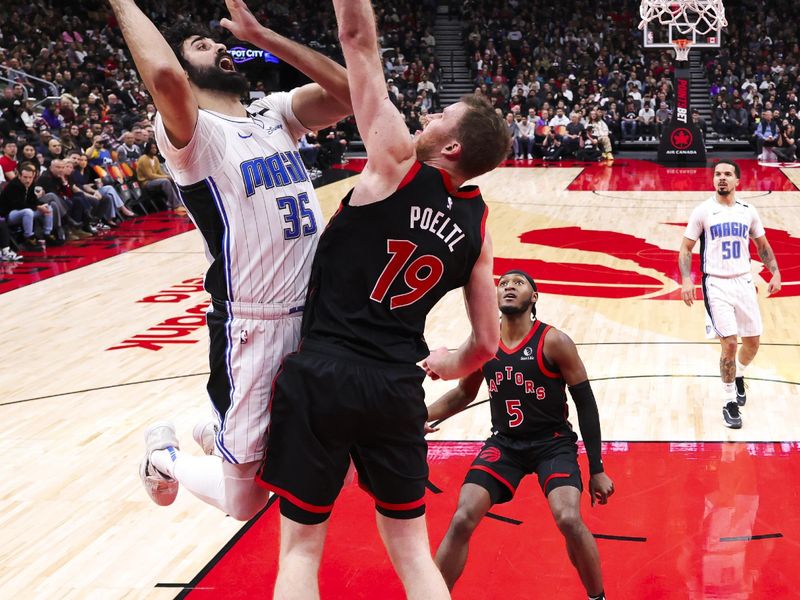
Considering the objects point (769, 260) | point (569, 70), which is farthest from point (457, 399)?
point (569, 70)

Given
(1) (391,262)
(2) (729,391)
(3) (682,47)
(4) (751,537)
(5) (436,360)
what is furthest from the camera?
(3) (682,47)

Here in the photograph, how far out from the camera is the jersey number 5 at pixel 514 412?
14.0 ft

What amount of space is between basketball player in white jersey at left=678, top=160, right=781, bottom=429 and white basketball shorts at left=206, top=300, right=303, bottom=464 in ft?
13.5

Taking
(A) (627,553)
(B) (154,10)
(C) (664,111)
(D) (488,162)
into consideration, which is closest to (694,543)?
(A) (627,553)

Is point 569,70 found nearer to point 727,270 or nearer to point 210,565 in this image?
point 727,270

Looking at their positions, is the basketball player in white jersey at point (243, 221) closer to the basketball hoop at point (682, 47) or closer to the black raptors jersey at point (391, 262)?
the black raptors jersey at point (391, 262)

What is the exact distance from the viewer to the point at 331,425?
110 inches

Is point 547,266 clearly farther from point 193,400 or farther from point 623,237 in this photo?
point 193,400

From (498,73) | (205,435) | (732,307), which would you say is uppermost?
(498,73)

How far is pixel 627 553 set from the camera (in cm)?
448

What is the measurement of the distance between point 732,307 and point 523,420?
278 cm

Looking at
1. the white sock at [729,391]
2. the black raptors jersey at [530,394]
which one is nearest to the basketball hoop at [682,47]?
the white sock at [729,391]

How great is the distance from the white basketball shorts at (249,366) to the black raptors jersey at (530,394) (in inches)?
58.1

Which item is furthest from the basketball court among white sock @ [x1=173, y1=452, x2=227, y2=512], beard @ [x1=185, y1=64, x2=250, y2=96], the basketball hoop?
the basketball hoop
